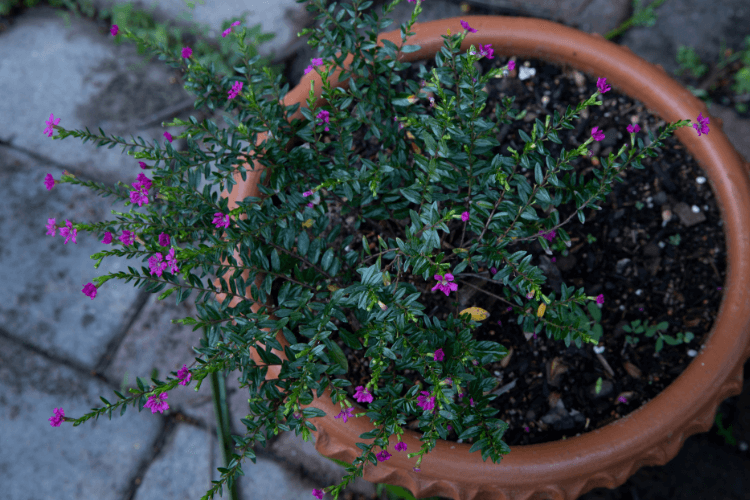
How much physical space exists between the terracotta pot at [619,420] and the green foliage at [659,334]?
7 cm

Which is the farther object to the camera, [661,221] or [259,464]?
[259,464]

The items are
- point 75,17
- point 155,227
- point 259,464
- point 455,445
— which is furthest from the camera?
point 75,17

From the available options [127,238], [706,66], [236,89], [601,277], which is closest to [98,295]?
[127,238]

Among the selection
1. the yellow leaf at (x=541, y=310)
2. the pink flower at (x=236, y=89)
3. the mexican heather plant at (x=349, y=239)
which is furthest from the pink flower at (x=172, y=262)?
the yellow leaf at (x=541, y=310)

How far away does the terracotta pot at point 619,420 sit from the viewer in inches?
56.2

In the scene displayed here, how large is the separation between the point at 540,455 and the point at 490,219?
2.41ft

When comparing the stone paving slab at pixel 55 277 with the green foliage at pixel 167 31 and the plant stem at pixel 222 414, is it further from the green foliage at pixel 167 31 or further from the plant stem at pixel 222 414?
the green foliage at pixel 167 31

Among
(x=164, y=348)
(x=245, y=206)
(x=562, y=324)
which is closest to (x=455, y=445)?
(x=562, y=324)

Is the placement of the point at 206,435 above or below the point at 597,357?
below

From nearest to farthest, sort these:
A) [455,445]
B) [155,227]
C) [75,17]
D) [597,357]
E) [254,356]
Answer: [155,227] < [455,445] < [254,356] < [597,357] < [75,17]

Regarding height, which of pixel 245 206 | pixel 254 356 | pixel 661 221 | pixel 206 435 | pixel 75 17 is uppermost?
pixel 661 221

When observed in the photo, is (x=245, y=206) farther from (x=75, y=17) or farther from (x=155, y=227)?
(x=75, y=17)

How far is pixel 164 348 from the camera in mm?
2311

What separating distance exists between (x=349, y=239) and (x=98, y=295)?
160 cm
